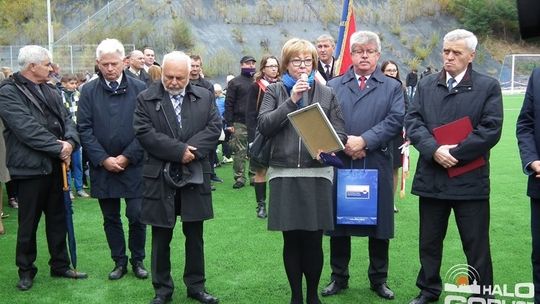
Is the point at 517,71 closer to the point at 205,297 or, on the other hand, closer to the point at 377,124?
the point at 377,124

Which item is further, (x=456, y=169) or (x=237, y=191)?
(x=237, y=191)

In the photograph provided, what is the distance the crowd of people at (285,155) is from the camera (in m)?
4.78

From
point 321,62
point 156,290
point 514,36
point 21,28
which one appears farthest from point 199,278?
point 514,36

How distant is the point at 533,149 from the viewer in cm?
468

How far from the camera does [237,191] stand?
411 inches

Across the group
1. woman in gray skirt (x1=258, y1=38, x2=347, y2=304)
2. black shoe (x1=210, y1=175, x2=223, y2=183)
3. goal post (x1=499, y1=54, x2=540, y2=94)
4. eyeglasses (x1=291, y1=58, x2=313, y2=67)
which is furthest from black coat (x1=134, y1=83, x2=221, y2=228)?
goal post (x1=499, y1=54, x2=540, y2=94)

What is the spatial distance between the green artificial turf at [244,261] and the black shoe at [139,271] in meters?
0.07

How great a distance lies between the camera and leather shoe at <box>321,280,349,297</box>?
5.43 metres

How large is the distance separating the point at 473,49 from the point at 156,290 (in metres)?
3.10

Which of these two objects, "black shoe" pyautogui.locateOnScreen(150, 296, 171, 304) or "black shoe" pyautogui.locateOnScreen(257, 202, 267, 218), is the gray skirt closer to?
"black shoe" pyautogui.locateOnScreen(150, 296, 171, 304)

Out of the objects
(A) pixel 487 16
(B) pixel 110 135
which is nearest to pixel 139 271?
(B) pixel 110 135

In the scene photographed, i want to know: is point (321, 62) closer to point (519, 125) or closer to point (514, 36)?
point (519, 125)

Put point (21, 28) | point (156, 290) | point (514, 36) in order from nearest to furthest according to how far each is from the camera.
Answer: point (156, 290) → point (21, 28) → point (514, 36)

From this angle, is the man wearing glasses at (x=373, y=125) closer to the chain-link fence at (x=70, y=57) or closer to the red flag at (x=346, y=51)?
the red flag at (x=346, y=51)
